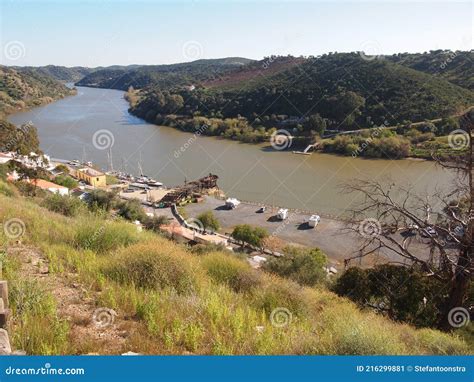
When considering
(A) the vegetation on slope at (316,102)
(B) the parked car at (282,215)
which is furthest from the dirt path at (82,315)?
(A) the vegetation on slope at (316,102)

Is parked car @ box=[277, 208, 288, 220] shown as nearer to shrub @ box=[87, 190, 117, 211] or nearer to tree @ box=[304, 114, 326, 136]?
shrub @ box=[87, 190, 117, 211]

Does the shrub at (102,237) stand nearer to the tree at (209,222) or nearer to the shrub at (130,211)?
the shrub at (130,211)

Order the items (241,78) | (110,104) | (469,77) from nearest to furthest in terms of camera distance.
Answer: (469,77)
(241,78)
(110,104)

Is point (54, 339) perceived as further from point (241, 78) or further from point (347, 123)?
point (241, 78)

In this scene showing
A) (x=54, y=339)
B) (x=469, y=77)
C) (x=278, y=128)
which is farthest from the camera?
(x=469, y=77)

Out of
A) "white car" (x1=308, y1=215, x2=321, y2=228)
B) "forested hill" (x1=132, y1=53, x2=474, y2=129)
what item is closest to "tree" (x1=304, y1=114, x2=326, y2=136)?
"forested hill" (x1=132, y1=53, x2=474, y2=129)

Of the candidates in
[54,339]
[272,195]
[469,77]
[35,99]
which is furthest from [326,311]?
[35,99]

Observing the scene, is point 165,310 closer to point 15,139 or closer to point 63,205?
point 63,205
